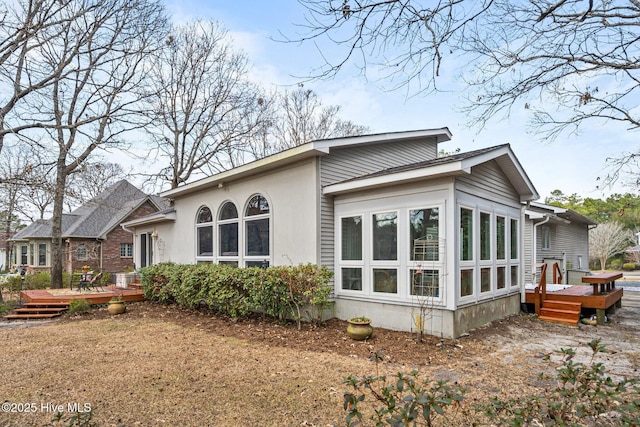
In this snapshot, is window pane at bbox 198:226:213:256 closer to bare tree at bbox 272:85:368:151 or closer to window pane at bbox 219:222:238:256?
window pane at bbox 219:222:238:256

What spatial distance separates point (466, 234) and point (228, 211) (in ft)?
21.4

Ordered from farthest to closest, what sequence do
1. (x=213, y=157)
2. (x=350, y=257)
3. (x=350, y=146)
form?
(x=213, y=157)
(x=350, y=146)
(x=350, y=257)

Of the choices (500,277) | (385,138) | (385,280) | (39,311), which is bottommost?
(39,311)

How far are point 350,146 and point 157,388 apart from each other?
6.00 m

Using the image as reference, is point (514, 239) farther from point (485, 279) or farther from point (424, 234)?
point (424, 234)

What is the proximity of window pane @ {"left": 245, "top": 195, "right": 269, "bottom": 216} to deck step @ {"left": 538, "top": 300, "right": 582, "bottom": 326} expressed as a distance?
22.9ft

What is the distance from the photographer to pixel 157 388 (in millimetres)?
4418

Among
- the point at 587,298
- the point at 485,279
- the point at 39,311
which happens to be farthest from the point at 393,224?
the point at 39,311

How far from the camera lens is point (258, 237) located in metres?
9.45

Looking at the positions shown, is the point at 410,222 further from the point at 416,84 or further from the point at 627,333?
the point at 627,333

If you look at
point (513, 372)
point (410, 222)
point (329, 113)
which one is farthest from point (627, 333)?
point (329, 113)

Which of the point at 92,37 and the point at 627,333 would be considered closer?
the point at 627,333

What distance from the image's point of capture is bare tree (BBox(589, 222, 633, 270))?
28.8 m

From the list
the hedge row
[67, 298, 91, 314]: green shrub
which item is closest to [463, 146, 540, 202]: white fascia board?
the hedge row
